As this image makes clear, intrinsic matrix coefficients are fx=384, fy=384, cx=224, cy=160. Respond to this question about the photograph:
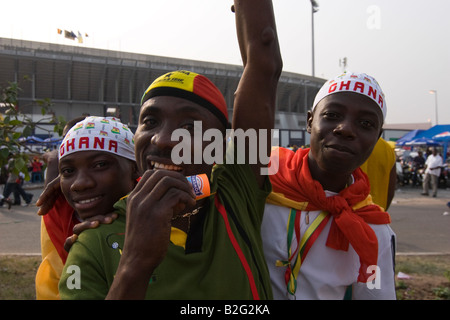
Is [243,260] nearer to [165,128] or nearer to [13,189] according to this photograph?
[165,128]

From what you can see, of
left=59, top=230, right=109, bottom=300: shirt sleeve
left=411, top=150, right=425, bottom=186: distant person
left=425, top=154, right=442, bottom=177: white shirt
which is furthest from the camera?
left=411, top=150, right=425, bottom=186: distant person

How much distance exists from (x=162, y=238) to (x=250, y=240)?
0.49m

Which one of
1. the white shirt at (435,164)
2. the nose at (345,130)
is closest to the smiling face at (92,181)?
the nose at (345,130)

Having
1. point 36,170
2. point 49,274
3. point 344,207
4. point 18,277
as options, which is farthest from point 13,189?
point 344,207

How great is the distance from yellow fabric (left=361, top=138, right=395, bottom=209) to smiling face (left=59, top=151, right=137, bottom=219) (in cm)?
174

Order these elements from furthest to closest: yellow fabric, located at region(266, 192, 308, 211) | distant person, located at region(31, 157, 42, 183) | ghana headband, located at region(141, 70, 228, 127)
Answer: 1. distant person, located at region(31, 157, 42, 183)
2. yellow fabric, located at region(266, 192, 308, 211)
3. ghana headband, located at region(141, 70, 228, 127)

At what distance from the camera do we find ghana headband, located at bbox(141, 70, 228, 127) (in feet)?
5.29

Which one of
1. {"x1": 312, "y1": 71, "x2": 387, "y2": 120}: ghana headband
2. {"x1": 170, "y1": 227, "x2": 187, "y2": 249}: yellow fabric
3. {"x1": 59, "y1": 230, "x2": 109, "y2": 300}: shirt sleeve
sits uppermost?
{"x1": 312, "y1": 71, "x2": 387, "y2": 120}: ghana headband

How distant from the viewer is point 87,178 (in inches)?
81.0

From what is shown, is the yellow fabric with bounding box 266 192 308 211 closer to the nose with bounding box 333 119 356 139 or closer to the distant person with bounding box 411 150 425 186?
the nose with bounding box 333 119 356 139

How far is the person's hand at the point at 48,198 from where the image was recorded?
2291 millimetres

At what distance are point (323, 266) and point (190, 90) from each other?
1132mm

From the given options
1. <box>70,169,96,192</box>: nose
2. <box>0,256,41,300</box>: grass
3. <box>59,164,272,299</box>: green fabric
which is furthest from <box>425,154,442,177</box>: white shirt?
<box>70,169,96,192</box>: nose

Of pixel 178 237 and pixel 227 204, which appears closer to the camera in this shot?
pixel 178 237
